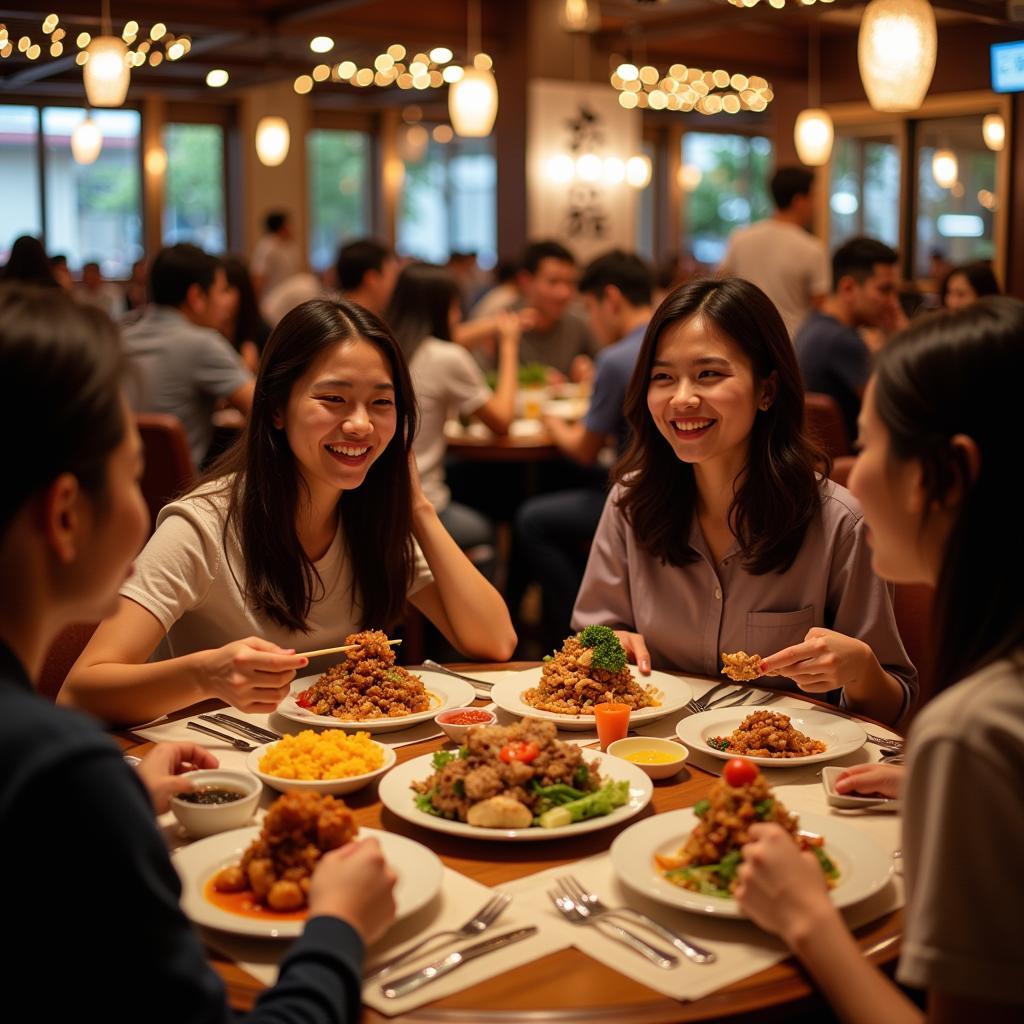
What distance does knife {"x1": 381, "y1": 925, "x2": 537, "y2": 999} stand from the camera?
4.02 feet

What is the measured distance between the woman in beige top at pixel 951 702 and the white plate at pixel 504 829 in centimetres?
24

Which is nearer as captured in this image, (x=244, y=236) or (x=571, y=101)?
(x=571, y=101)

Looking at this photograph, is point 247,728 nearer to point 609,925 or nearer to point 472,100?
point 609,925

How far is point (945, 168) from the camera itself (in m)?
12.5

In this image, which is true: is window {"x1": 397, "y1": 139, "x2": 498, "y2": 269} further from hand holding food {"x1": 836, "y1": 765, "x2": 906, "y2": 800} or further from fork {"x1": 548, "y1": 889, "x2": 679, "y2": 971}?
fork {"x1": 548, "y1": 889, "x2": 679, "y2": 971}

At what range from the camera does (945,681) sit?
123 cm

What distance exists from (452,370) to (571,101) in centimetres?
548

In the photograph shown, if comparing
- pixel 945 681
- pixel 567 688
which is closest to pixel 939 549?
pixel 945 681

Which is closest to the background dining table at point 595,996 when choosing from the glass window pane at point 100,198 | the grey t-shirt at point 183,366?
the grey t-shirt at point 183,366

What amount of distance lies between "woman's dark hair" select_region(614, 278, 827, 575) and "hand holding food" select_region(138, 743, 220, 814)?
3.51 feet

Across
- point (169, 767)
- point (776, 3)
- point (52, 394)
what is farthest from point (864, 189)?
point (52, 394)

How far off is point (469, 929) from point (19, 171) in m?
15.7

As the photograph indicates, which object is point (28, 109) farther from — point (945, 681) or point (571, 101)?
point (945, 681)

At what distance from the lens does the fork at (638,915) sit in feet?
4.23
